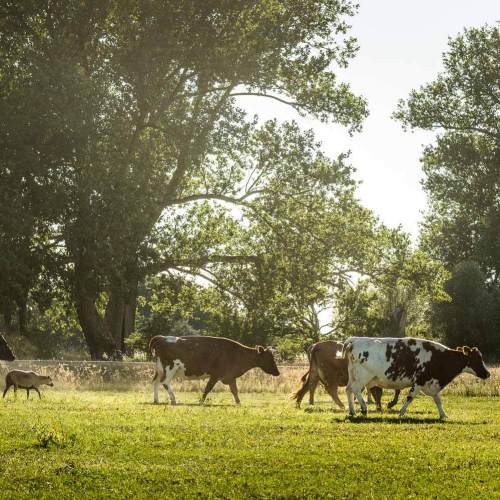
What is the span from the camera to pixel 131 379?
3703 cm

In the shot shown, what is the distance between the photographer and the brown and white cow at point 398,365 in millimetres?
22031

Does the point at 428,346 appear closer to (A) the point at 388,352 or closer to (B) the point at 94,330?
(A) the point at 388,352

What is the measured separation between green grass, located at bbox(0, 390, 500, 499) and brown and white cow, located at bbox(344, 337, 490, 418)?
119cm

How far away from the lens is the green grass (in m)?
12.1

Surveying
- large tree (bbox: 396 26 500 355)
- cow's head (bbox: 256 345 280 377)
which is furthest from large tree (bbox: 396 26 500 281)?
cow's head (bbox: 256 345 280 377)

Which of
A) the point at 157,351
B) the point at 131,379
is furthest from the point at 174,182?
the point at 157,351

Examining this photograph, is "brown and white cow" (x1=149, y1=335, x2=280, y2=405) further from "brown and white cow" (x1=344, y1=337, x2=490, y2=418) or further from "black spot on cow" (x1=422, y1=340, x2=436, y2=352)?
"black spot on cow" (x1=422, y1=340, x2=436, y2=352)

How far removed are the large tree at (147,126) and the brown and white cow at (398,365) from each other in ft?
61.8

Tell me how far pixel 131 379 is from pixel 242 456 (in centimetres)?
2320

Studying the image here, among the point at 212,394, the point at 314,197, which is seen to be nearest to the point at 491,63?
the point at 314,197

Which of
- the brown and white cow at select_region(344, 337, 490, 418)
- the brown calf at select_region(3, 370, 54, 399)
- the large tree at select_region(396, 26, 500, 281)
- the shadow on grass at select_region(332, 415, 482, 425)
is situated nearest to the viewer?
the shadow on grass at select_region(332, 415, 482, 425)

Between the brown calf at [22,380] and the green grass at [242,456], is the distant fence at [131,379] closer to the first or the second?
the brown calf at [22,380]

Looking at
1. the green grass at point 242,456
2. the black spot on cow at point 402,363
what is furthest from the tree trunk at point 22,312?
the black spot on cow at point 402,363

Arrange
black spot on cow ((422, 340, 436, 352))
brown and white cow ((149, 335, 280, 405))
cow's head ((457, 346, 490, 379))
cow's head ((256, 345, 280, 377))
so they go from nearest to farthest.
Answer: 1. black spot on cow ((422, 340, 436, 352))
2. cow's head ((457, 346, 490, 379))
3. brown and white cow ((149, 335, 280, 405))
4. cow's head ((256, 345, 280, 377))
